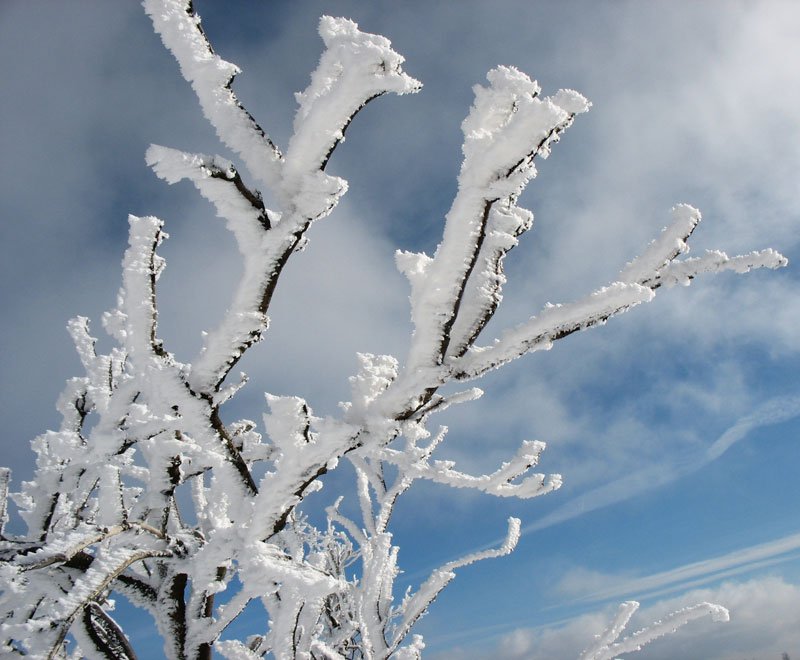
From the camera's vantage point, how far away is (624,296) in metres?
1.39

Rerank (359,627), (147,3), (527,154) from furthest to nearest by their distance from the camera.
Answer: (359,627) < (147,3) < (527,154)

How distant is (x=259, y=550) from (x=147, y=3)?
1542 millimetres

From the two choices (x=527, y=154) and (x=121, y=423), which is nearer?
(x=527, y=154)

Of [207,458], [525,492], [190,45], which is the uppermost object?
[190,45]

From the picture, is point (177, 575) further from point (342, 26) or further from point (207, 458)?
point (342, 26)

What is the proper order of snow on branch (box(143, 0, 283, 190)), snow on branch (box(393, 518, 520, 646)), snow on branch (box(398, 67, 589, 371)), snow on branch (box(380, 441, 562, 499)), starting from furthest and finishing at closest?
snow on branch (box(393, 518, 520, 646)), snow on branch (box(380, 441, 562, 499)), snow on branch (box(143, 0, 283, 190)), snow on branch (box(398, 67, 589, 371))

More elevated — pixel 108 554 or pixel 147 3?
pixel 147 3

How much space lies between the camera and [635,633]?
3205 mm

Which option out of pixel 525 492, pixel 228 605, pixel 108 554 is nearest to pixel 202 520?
pixel 228 605

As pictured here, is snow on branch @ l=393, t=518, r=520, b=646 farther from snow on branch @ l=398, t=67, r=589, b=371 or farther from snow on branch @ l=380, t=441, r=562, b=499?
snow on branch @ l=398, t=67, r=589, b=371

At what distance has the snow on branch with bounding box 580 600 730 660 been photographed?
3.01m

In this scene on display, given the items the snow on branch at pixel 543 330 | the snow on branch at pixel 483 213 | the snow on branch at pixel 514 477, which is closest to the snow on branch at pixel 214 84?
the snow on branch at pixel 483 213

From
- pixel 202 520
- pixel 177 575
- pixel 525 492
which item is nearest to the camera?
pixel 525 492

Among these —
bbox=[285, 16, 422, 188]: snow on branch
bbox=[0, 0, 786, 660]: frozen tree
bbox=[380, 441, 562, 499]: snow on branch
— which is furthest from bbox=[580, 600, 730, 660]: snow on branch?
bbox=[285, 16, 422, 188]: snow on branch
